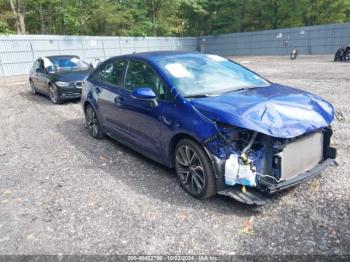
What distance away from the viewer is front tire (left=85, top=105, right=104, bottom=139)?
6.03 metres

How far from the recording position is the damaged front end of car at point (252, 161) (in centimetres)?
318

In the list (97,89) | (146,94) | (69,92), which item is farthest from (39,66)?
(146,94)

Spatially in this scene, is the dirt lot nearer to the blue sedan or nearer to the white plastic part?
the blue sedan

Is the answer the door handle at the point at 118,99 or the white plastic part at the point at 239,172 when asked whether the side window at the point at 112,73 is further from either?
the white plastic part at the point at 239,172

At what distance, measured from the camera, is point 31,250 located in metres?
2.99

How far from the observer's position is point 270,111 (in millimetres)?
3229

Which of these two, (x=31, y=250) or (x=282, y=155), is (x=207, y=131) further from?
(x=31, y=250)

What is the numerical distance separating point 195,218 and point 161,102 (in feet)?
4.81

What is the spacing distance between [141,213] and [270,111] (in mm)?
1773

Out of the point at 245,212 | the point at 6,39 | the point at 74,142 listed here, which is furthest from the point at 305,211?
the point at 6,39

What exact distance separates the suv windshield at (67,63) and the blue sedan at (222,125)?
6874 millimetres

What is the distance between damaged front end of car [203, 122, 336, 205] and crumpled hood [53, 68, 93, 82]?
24.8ft

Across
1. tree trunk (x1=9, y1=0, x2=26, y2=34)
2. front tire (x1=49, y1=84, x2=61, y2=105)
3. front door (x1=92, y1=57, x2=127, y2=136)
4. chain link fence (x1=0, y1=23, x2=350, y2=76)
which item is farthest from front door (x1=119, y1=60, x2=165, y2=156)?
tree trunk (x1=9, y1=0, x2=26, y2=34)

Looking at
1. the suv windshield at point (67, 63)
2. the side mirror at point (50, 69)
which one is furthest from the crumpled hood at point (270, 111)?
the suv windshield at point (67, 63)
